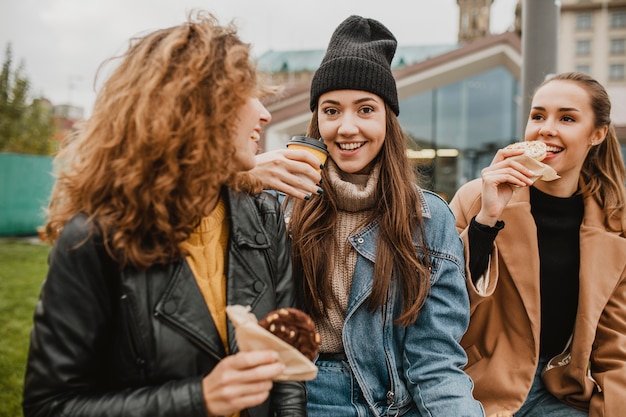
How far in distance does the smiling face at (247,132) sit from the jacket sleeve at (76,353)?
56 cm

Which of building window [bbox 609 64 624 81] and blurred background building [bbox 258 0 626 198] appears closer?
blurred background building [bbox 258 0 626 198]

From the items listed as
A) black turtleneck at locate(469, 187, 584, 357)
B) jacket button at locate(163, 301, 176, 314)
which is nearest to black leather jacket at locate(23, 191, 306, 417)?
jacket button at locate(163, 301, 176, 314)

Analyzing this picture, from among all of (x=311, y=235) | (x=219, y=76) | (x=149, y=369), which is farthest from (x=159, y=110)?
(x=311, y=235)

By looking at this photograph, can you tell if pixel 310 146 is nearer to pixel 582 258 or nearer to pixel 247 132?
pixel 247 132

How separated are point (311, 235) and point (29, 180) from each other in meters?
18.9

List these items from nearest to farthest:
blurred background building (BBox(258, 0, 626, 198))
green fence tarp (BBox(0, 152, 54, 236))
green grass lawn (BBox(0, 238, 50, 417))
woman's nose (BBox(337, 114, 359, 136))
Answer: woman's nose (BBox(337, 114, 359, 136))
green grass lawn (BBox(0, 238, 50, 417))
blurred background building (BBox(258, 0, 626, 198))
green fence tarp (BBox(0, 152, 54, 236))

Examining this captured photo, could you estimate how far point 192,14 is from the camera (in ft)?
5.63

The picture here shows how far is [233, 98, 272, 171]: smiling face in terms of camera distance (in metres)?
1.74

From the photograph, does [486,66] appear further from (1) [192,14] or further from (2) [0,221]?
(2) [0,221]

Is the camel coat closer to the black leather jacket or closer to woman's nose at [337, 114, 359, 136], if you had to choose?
woman's nose at [337, 114, 359, 136]

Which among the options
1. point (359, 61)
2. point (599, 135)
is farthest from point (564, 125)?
point (359, 61)

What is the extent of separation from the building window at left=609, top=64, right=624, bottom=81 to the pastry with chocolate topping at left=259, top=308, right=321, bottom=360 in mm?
72053

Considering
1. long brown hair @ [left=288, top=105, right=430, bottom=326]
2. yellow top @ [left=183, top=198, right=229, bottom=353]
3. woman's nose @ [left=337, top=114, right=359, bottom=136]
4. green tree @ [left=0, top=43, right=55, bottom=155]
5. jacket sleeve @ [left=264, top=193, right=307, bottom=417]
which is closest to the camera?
yellow top @ [left=183, top=198, right=229, bottom=353]

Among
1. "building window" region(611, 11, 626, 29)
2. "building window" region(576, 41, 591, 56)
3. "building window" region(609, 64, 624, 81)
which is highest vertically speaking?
"building window" region(611, 11, 626, 29)
